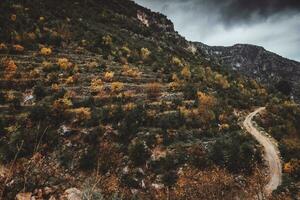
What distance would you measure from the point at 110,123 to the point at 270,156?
13501 millimetres

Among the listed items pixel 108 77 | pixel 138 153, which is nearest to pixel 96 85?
pixel 108 77

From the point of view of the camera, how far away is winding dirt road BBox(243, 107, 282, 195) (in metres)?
20.9

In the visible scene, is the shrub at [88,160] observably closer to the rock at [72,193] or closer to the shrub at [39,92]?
the rock at [72,193]

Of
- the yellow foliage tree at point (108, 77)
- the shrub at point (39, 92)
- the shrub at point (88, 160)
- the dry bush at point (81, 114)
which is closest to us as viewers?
the shrub at point (88, 160)

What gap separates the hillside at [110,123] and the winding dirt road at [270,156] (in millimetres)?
697

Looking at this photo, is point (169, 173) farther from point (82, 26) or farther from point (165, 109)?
point (82, 26)

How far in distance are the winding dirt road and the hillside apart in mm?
697

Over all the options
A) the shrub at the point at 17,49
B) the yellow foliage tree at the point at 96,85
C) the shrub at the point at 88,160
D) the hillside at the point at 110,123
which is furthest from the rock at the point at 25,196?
the shrub at the point at 17,49

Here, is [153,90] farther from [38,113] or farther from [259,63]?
[259,63]

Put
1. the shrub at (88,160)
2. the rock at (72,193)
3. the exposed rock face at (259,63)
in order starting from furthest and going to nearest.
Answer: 1. the exposed rock face at (259,63)
2. the shrub at (88,160)
3. the rock at (72,193)

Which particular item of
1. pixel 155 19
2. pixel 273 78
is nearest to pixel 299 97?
pixel 273 78

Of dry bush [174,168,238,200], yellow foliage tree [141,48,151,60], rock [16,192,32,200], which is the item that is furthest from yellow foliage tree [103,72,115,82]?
rock [16,192,32,200]

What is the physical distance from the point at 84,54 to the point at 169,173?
2759 centimetres

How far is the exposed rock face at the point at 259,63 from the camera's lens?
14162cm
